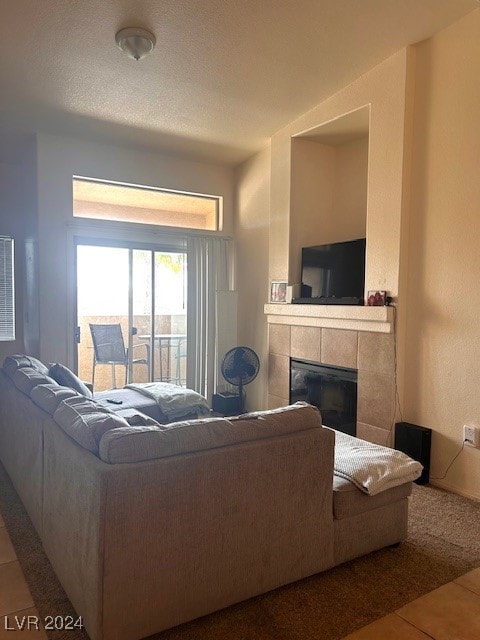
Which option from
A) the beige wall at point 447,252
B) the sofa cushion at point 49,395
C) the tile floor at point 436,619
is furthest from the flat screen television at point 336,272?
the sofa cushion at point 49,395

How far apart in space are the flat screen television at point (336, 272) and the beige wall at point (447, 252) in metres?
0.49

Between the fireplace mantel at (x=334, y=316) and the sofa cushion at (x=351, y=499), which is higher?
the fireplace mantel at (x=334, y=316)

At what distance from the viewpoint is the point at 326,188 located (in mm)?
4473

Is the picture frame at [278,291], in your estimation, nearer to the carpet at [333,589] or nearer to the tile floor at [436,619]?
the carpet at [333,589]

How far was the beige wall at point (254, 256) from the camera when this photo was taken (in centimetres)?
495

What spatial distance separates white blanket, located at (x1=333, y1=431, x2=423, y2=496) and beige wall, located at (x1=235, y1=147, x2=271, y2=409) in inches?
104

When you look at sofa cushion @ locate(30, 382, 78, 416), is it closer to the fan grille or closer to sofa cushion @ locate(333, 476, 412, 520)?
sofa cushion @ locate(333, 476, 412, 520)

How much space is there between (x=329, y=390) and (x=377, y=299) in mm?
1021

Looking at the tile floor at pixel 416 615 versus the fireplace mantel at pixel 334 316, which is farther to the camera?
the fireplace mantel at pixel 334 316

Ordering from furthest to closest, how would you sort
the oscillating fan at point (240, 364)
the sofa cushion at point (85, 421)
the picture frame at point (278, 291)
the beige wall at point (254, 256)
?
the beige wall at point (254, 256)
the oscillating fan at point (240, 364)
the picture frame at point (278, 291)
the sofa cushion at point (85, 421)

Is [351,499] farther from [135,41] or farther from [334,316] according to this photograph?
[135,41]

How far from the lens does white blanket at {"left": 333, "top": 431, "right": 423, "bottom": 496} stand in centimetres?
209

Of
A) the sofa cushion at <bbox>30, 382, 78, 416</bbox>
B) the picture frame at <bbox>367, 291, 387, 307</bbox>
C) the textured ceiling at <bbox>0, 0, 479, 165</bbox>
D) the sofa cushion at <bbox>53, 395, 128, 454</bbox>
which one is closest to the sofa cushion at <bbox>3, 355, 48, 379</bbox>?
the sofa cushion at <bbox>30, 382, 78, 416</bbox>

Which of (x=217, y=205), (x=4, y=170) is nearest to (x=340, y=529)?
(x=217, y=205)
